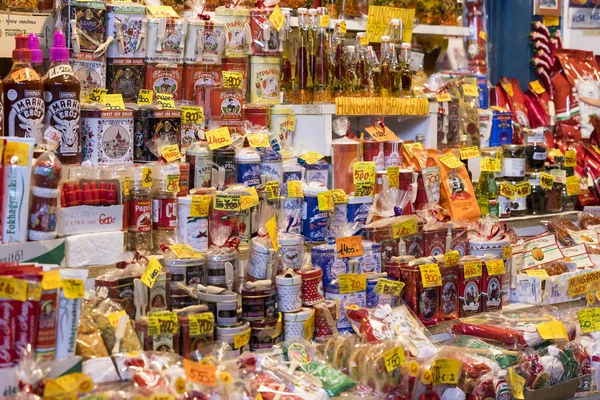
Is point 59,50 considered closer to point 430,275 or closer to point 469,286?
point 430,275

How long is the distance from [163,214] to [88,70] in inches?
26.1

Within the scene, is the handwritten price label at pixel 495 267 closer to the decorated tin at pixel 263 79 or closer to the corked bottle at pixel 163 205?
the decorated tin at pixel 263 79

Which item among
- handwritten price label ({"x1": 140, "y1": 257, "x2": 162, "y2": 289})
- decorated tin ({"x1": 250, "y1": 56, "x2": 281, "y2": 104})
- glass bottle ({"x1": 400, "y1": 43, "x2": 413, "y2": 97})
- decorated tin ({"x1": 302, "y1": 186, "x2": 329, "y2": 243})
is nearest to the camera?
handwritten price label ({"x1": 140, "y1": 257, "x2": 162, "y2": 289})

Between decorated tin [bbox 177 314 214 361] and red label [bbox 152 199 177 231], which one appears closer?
decorated tin [bbox 177 314 214 361]

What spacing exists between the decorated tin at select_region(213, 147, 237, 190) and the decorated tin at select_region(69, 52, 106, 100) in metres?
0.51

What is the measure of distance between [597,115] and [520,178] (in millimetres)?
1294

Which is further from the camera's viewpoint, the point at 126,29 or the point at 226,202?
the point at 126,29

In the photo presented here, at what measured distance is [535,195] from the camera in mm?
4477

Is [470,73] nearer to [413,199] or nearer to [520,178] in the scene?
[520,178]

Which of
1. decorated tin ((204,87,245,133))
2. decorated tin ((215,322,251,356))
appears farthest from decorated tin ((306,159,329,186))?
decorated tin ((215,322,251,356))

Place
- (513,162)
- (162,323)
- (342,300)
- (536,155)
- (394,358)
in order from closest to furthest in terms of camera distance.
A: (162,323) < (394,358) < (342,300) < (513,162) < (536,155)

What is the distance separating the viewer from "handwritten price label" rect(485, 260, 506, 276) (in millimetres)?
3586

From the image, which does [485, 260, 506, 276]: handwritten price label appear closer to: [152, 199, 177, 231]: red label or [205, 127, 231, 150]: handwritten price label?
[205, 127, 231, 150]: handwritten price label

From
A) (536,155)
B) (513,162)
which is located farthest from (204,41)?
(536,155)
